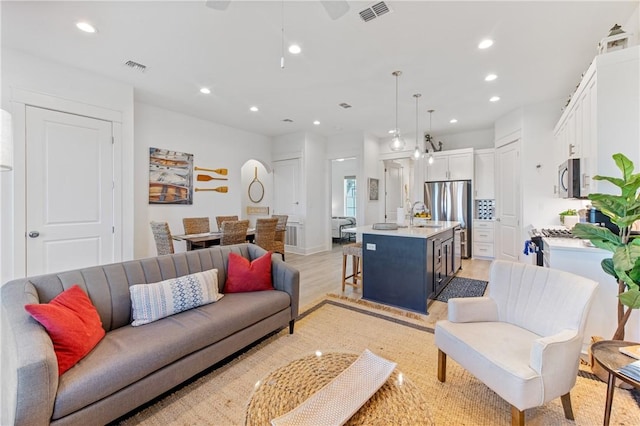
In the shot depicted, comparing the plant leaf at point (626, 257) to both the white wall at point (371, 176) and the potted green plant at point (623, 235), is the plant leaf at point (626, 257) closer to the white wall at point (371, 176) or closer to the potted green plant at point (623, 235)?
the potted green plant at point (623, 235)

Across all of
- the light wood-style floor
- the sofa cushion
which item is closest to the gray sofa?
the sofa cushion

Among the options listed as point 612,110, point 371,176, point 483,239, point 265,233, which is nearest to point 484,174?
point 483,239

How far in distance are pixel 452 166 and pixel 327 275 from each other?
156 inches

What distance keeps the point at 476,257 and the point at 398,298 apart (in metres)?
3.83

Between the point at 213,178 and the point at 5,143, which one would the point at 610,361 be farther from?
the point at 213,178

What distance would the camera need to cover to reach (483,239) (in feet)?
19.7

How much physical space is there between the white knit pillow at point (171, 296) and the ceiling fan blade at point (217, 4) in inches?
88.7

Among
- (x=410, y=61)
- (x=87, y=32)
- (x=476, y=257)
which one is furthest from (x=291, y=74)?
(x=476, y=257)

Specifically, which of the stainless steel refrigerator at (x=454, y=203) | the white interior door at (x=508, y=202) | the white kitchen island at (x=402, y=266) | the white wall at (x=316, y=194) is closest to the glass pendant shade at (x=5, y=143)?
the white kitchen island at (x=402, y=266)

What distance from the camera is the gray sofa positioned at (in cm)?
122

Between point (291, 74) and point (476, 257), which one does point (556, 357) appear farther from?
point (476, 257)

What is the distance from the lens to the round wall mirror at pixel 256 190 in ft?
25.4

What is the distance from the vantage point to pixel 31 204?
321 centimetres

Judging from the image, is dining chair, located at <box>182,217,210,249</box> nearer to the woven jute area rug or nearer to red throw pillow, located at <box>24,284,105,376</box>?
the woven jute area rug
